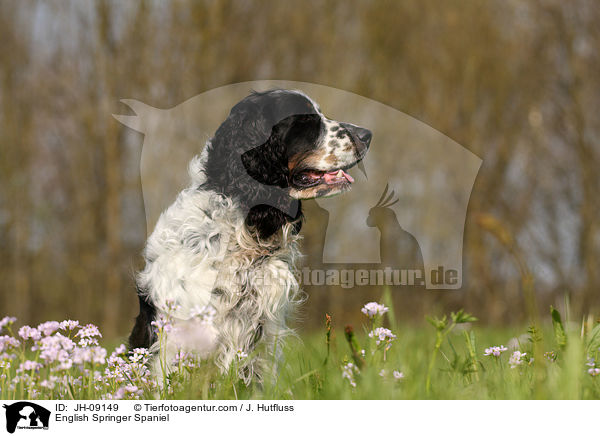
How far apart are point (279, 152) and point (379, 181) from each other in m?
2.44

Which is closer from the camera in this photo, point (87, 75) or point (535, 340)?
point (535, 340)

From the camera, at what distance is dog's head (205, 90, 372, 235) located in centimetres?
315

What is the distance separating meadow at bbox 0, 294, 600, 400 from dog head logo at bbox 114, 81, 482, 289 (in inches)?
89.7

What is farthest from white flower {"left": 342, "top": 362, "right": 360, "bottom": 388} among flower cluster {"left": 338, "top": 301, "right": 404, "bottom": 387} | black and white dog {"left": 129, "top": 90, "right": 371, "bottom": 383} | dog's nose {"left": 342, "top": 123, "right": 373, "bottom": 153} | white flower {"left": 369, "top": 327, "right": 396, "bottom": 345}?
dog's nose {"left": 342, "top": 123, "right": 373, "bottom": 153}

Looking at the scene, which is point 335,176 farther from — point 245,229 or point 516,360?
point 516,360

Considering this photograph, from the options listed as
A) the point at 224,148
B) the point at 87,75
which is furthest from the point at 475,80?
the point at 224,148

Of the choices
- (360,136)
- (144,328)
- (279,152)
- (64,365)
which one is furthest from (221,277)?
(360,136)

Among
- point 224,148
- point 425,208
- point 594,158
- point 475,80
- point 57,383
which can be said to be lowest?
point 57,383

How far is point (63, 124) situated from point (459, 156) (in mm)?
7159

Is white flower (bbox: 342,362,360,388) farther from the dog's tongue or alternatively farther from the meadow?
the dog's tongue

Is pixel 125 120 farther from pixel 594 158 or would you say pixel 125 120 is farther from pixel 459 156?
pixel 594 158

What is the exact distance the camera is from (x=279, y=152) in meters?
3.28

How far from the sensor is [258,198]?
3.13 metres
